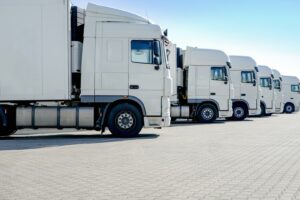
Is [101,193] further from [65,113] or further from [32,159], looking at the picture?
[65,113]

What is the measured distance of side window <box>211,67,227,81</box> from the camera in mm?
20672

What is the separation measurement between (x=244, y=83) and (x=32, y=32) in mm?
14057

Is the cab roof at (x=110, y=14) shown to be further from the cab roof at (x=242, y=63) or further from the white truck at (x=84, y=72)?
the cab roof at (x=242, y=63)

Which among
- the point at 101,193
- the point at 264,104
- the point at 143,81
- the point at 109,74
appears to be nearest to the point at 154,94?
the point at 143,81

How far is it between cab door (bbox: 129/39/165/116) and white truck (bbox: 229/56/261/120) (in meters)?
11.3

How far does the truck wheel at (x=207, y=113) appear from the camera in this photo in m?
20.9

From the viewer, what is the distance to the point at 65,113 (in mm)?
12883

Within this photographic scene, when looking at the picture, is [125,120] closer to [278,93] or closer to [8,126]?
[8,126]

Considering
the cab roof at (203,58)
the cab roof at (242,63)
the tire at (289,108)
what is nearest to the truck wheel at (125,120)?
the cab roof at (203,58)

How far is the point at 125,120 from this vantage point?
12.8 metres

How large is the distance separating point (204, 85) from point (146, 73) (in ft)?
27.3

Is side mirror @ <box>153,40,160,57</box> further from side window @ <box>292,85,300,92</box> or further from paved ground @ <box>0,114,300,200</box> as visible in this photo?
side window @ <box>292,85,300,92</box>

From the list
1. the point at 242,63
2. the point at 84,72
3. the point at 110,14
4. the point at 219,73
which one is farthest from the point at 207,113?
the point at 84,72

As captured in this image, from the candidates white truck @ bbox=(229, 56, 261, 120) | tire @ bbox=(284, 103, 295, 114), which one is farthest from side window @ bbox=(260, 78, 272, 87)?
tire @ bbox=(284, 103, 295, 114)
